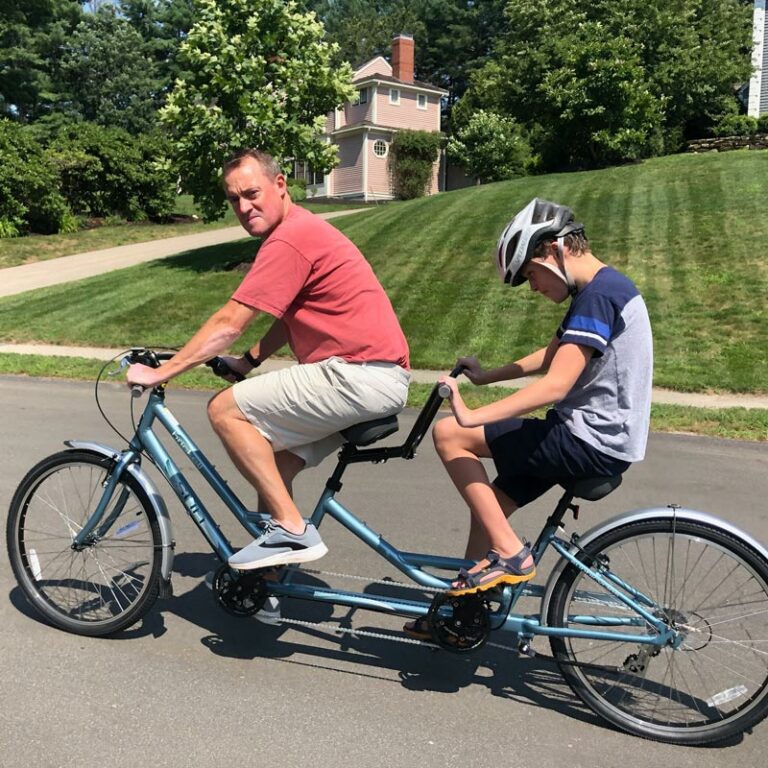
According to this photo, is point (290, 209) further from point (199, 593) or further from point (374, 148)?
point (374, 148)

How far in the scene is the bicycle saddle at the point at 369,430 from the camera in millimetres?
3020

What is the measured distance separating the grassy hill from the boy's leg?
20.8 feet

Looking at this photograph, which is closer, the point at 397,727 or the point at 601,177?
the point at 397,727

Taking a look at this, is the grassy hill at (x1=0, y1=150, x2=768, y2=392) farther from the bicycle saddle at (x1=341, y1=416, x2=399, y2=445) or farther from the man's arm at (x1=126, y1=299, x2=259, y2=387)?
the man's arm at (x1=126, y1=299, x2=259, y2=387)

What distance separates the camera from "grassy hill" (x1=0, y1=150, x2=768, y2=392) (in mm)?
10164

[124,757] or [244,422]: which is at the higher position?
[244,422]

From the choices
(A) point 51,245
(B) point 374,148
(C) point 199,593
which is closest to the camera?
(C) point 199,593

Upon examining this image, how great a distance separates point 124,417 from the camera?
24.2 feet

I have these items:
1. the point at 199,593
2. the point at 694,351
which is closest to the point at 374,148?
the point at 694,351

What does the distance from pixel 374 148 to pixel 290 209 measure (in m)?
36.9

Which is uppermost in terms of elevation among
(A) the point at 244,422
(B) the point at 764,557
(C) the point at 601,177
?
(C) the point at 601,177

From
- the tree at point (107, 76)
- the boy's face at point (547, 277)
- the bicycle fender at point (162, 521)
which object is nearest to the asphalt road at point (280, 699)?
the bicycle fender at point (162, 521)

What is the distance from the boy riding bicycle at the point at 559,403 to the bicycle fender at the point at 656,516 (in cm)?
12

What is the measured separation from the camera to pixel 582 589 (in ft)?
9.50
